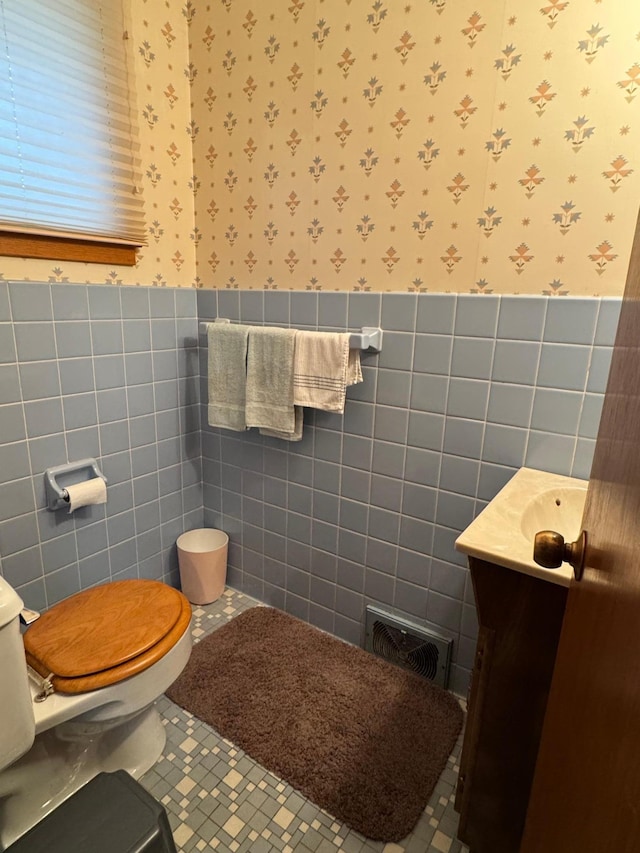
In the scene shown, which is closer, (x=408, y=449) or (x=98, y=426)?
(x=408, y=449)

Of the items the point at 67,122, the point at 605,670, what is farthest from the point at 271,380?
the point at 605,670

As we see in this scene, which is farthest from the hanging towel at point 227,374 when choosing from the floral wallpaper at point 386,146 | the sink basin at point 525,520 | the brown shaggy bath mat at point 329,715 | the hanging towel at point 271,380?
the sink basin at point 525,520

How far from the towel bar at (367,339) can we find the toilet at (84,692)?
0.93 metres

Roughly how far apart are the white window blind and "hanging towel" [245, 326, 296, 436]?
583 mm

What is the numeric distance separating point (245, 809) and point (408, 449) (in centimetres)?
108

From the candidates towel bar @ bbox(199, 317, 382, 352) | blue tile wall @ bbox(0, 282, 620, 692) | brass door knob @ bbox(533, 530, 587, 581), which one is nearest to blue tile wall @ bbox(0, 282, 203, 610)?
blue tile wall @ bbox(0, 282, 620, 692)

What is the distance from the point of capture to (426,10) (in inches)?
48.1

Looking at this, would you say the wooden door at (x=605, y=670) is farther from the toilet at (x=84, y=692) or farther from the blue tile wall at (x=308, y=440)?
the toilet at (x=84, y=692)

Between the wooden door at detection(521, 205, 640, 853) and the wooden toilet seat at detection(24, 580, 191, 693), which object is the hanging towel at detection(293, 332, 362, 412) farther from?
the wooden door at detection(521, 205, 640, 853)

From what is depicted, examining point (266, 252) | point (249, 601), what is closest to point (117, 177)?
point (266, 252)

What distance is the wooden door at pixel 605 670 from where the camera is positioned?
0.32m

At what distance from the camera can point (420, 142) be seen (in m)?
1.30

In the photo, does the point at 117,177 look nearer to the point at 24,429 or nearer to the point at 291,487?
the point at 24,429

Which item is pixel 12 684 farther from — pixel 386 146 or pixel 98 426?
pixel 386 146
